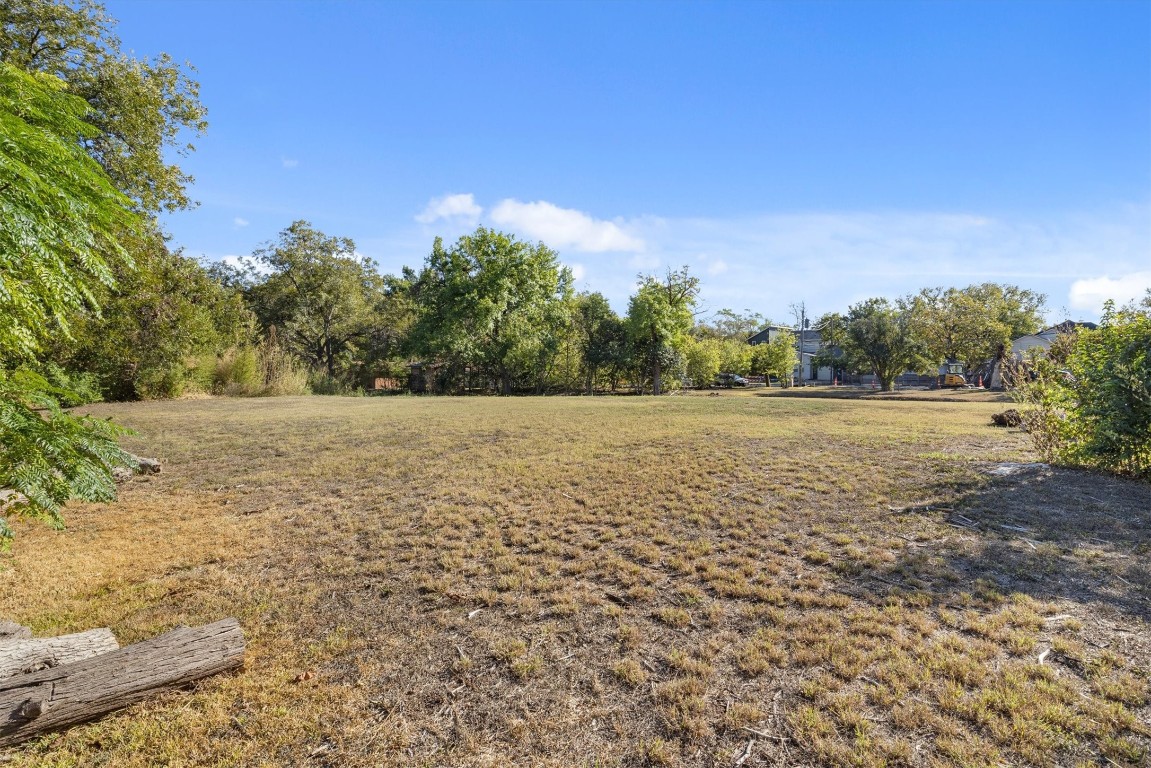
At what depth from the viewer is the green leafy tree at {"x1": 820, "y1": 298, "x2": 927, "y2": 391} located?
27578mm

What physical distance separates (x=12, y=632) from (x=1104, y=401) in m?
9.53

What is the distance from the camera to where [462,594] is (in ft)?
11.3

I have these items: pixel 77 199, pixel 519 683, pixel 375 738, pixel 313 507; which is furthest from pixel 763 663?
pixel 313 507

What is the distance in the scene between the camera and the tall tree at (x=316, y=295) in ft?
95.5

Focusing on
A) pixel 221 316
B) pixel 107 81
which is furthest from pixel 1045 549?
pixel 221 316

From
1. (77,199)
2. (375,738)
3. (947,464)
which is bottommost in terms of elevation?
(375,738)

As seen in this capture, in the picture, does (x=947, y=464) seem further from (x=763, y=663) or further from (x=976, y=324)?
(x=976, y=324)

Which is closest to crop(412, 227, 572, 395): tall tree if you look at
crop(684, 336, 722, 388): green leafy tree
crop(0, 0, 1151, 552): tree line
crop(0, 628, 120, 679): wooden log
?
crop(0, 0, 1151, 552): tree line

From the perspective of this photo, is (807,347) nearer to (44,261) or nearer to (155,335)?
(155,335)

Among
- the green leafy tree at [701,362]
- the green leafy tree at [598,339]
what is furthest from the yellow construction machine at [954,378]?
the green leafy tree at [598,339]

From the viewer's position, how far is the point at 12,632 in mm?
2572

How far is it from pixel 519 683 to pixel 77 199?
9.26ft

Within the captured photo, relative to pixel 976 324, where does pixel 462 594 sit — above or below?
below

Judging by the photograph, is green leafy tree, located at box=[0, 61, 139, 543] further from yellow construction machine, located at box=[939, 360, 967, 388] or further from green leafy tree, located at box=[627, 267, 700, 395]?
yellow construction machine, located at box=[939, 360, 967, 388]
